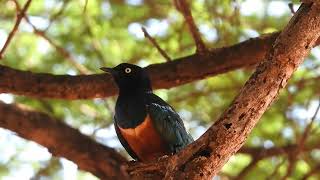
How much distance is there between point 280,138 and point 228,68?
4.77 ft

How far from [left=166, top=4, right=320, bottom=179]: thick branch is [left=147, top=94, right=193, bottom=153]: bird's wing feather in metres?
0.79

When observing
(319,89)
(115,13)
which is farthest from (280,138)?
(115,13)

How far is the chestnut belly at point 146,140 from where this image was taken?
3895 millimetres

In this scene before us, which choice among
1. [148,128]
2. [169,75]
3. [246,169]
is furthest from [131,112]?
[246,169]

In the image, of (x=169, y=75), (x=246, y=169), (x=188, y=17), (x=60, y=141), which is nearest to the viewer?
(x=188, y=17)

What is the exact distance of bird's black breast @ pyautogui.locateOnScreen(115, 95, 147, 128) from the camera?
3.94 meters

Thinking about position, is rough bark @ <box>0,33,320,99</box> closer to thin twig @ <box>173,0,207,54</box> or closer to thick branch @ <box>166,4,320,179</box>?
thin twig @ <box>173,0,207,54</box>

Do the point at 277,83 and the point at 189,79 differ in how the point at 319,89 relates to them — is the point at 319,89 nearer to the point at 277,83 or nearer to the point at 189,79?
the point at 189,79

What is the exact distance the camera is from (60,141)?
5102 mm

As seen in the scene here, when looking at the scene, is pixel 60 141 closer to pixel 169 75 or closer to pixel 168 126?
pixel 169 75

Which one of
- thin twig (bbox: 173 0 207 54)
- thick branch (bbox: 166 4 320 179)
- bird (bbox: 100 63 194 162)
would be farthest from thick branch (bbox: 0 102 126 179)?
thick branch (bbox: 166 4 320 179)

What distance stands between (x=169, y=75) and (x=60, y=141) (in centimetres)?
103

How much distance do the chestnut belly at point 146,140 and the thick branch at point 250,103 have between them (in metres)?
0.80

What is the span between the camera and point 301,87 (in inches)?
223
